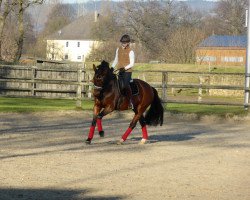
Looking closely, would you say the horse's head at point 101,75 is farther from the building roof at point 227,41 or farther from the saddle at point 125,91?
the building roof at point 227,41

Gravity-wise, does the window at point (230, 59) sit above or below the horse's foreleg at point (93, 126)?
above

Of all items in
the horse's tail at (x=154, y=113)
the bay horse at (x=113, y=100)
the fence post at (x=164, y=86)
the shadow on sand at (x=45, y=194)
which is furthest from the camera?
the fence post at (x=164, y=86)

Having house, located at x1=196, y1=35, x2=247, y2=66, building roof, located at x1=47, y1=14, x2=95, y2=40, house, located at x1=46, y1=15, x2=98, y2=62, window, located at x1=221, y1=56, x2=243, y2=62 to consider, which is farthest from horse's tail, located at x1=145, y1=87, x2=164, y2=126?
building roof, located at x1=47, y1=14, x2=95, y2=40

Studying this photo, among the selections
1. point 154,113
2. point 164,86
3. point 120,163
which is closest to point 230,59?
point 164,86

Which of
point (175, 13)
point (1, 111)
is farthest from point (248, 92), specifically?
point (175, 13)

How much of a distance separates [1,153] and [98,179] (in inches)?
125

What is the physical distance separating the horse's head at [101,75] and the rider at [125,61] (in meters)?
0.67

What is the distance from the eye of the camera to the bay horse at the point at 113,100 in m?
14.6

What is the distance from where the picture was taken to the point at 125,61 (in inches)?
612

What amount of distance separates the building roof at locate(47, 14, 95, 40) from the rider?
124595 mm

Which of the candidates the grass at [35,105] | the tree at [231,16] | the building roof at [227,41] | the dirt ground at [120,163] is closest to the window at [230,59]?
the building roof at [227,41]

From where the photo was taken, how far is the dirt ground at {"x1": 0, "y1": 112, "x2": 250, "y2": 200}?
9.43m

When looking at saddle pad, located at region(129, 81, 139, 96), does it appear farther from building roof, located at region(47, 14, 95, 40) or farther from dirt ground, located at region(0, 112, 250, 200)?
building roof, located at region(47, 14, 95, 40)

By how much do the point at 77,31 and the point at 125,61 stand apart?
426 feet
